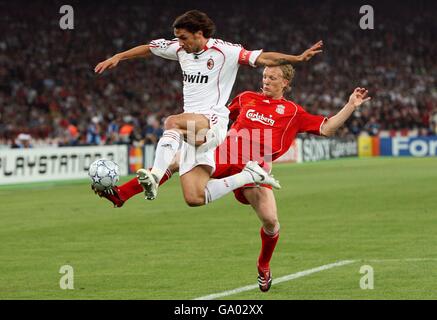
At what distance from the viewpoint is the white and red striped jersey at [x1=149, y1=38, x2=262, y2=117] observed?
9.70 m

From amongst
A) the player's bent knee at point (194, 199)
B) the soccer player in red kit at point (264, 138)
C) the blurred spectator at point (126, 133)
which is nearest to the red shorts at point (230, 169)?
the soccer player in red kit at point (264, 138)

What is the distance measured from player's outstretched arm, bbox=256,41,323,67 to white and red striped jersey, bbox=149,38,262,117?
1.48 ft

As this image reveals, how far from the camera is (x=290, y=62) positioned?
9.05m

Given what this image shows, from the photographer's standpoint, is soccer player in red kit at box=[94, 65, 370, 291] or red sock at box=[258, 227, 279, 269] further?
red sock at box=[258, 227, 279, 269]

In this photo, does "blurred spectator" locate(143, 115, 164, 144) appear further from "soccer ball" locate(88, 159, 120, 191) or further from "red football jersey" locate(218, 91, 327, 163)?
"soccer ball" locate(88, 159, 120, 191)

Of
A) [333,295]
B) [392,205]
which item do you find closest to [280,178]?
[392,205]

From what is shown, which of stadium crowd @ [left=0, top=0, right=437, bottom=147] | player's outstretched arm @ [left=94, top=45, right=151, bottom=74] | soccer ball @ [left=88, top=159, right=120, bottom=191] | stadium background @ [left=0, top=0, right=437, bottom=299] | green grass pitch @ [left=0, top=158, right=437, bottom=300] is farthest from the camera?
stadium crowd @ [left=0, top=0, right=437, bottom=147]

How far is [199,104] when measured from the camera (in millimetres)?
9805

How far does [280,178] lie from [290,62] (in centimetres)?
2110

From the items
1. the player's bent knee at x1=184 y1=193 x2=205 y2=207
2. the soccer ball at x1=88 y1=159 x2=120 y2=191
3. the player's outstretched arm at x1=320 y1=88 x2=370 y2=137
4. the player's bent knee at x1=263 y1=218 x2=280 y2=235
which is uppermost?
the player's outstretched arm at x1=320 y1=88 x2=370 y2=137

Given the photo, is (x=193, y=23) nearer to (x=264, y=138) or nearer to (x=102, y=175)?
(x=264, y=138)

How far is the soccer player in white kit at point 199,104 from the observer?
31.2 feet

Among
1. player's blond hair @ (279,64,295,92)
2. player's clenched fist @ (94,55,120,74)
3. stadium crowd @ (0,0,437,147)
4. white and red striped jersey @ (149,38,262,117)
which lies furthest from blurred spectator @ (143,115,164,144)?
player's clenched fist @ (94,55,120,74)

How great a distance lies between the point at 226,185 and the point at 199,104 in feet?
2.86
